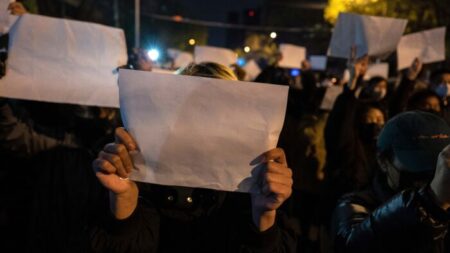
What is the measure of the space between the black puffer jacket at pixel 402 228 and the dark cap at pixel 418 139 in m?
0.31

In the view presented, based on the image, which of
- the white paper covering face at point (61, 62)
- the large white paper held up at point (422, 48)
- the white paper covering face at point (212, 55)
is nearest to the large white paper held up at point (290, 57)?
the white paper covering face at point (212, 55)

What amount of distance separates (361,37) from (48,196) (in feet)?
10.6

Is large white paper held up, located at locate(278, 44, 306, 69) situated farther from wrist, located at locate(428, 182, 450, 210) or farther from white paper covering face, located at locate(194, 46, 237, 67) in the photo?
wrist, located at locate(428, 182, 450, 210)

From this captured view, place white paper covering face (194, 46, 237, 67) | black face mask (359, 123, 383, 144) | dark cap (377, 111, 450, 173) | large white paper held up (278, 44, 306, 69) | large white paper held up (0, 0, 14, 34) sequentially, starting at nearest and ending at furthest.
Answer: dark cap (377, 111, 450, 173)
large white paper held up (0, 0, 14, 34)
black face mask (359, 123, 383, 144)
white paper covering face (194, 46, 237, 67)
large white paper held up (278, 44, 306, 69)

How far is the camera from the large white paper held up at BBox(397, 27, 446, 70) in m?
4.96

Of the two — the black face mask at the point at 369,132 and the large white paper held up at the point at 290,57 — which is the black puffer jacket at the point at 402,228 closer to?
the black face mask at the point at 369,132

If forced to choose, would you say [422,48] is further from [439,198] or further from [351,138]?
[439,198]

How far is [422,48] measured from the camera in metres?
5.06

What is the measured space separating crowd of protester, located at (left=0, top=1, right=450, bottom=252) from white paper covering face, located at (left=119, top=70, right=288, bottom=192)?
0.21 feet

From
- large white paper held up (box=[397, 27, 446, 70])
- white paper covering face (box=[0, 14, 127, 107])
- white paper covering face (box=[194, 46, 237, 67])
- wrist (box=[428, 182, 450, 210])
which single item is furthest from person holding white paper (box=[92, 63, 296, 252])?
white paper covering face (box=[194, 46, 237, 67])

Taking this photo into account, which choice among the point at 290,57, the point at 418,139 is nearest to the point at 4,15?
the point at 418,139

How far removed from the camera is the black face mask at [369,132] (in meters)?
4.29

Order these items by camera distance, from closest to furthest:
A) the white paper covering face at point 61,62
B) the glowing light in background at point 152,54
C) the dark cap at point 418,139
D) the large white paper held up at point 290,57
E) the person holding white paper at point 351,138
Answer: the dark cap at point 418,139 < the white paper covering face at point 61,62 < the person holding white paper at point 351,138 < the glowing light in background at point 152,54 < the large white paper held up at point 290,57

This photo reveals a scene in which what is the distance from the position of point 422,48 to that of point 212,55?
3.03 m
